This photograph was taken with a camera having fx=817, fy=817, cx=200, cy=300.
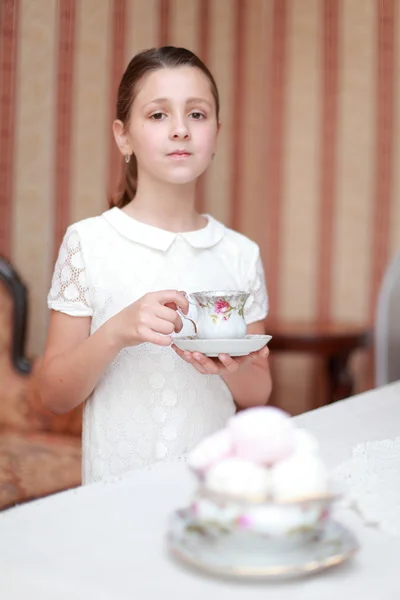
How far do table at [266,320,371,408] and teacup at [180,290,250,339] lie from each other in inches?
84.7

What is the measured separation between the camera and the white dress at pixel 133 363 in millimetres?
1557

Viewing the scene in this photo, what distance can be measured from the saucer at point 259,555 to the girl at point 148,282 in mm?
728

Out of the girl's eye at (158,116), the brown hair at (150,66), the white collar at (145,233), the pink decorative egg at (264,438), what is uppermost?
the brown hair at (150,66)

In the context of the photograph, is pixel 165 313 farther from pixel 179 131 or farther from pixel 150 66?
pixel 150 66

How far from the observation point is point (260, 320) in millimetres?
1694

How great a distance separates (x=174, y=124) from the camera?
1.47 metres

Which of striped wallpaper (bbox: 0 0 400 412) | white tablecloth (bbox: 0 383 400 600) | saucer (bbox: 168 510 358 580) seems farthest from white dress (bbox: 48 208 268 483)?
striped wallpaper (bbox: 0 0 400 412)

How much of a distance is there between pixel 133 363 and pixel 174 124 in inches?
17.9

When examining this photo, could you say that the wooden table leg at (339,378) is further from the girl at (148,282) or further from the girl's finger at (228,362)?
the girl's finger at (228,362)

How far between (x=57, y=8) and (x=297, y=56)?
128 cm

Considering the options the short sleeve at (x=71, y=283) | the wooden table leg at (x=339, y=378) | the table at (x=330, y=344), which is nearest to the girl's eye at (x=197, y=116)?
the short sleeve at (x=71, y=283)

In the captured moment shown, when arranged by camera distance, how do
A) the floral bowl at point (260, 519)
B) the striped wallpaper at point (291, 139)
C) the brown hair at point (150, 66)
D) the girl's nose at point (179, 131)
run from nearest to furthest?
the floral bowl at point (260, 519)
the girl's nose at point (179, 131)
the brown hair at point (150, 66)
the striped wallpaper at point (291, 139)

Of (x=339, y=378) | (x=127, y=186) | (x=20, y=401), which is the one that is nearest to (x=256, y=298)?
(x=127, y=186)

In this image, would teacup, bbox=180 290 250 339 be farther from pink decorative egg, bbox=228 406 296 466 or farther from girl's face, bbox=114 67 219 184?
pink decorative egg, bbox=228 406 296 466
